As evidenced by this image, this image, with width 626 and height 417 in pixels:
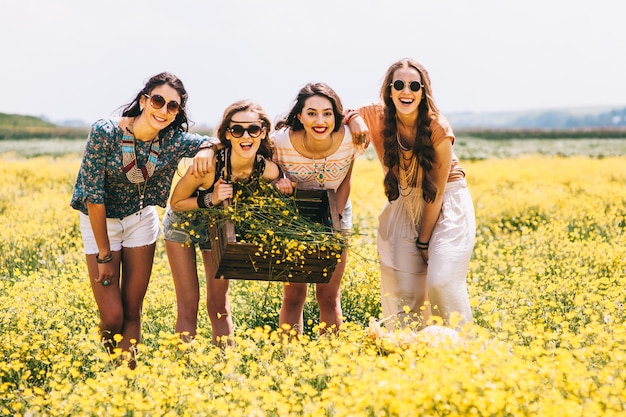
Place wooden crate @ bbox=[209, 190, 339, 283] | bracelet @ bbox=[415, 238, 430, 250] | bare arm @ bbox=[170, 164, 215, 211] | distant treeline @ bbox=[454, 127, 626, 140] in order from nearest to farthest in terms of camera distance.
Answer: wooden crate @ bbox=[209, 190, 339, 283] → bare arm @ bbox=[170, 164, 215, 211] → bracelet @ bbox=[415, 238, 430, 250] → distant treeline @ bbox=[454, 127, 626, 140]

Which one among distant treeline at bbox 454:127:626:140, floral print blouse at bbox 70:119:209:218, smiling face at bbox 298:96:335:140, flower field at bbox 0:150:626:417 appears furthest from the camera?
distant treeline at bbox 454:127:626:140

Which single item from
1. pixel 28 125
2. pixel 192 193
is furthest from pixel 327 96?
pixel 28 125

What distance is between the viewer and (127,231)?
4.54 metres

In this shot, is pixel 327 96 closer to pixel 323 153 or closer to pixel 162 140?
pixel 323 153

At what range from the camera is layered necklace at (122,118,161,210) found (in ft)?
13.9

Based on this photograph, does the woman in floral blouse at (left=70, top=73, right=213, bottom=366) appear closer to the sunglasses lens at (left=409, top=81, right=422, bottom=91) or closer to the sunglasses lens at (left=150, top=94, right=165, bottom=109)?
the sunglasses lens at (left=150, top=94, right=165, bottom=109)

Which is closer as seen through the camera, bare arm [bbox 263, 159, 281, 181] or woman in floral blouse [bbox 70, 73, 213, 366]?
woman in floral blouse [bbox 70, 73, 213, 366]

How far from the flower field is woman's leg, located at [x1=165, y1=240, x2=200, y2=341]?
8.7 inches

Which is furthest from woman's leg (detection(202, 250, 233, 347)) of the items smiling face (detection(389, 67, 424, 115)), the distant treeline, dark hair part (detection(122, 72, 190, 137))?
the distant treeline

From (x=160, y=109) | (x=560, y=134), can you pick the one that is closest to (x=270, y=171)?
(x=160, y=109)

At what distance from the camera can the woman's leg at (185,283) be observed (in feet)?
15.1

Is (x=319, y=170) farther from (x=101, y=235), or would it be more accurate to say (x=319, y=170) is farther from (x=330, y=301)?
(x=101, y=235)

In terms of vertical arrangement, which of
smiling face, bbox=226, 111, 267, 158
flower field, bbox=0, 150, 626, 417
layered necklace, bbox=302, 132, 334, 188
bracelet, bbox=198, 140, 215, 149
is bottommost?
flower field, bbox=0, 150, 626, 417

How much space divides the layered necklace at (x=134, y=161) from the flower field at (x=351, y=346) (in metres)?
1.06
